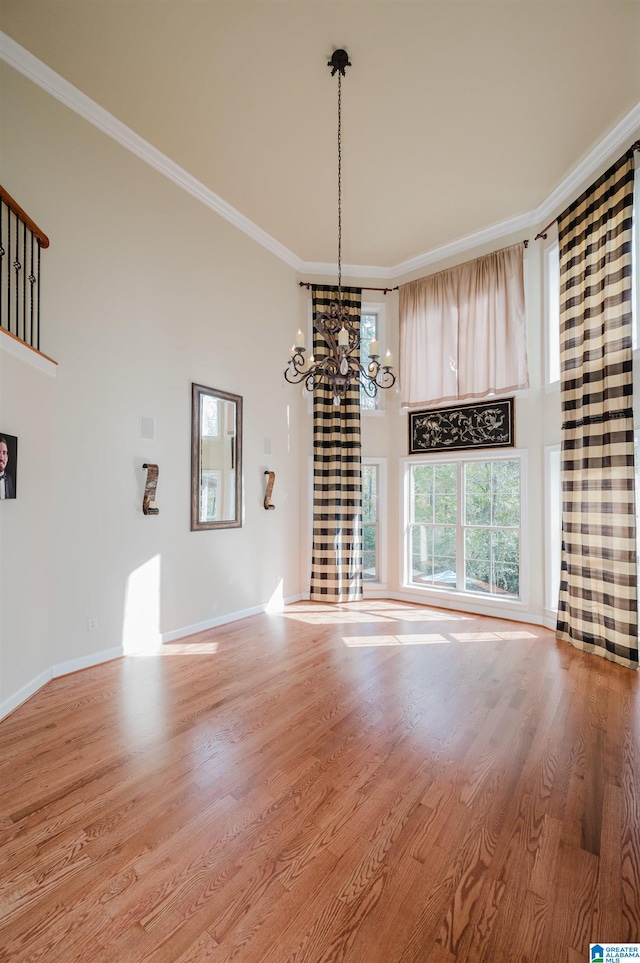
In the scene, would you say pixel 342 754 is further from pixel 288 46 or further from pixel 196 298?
pixel 288 46

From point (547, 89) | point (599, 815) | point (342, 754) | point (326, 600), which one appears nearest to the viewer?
point (599, 815)

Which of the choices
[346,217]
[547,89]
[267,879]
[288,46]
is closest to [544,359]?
[547,89]

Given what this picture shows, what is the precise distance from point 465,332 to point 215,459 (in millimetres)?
3454

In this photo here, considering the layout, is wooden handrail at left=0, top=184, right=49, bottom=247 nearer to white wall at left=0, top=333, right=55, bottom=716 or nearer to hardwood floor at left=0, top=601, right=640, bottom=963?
white wall at left=0, top=333, right=55, bottom=716

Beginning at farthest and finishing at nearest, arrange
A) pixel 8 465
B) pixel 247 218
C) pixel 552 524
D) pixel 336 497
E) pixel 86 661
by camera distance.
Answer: pixel 336 497 → pixel 247 218 → pixel 552 524 → pixel 86 661 → pixel 8 465

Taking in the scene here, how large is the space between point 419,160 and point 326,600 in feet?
16.7

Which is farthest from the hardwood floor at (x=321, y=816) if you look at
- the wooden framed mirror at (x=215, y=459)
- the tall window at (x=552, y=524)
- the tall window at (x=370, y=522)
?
the tall window at (x=370, y=522)

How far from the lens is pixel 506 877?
161 centimetres

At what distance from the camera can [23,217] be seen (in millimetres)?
2920

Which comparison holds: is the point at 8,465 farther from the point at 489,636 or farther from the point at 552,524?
the point at 552,524

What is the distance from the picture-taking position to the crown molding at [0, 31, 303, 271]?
123 inches

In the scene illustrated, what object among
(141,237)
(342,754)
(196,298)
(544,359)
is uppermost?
(141,237)

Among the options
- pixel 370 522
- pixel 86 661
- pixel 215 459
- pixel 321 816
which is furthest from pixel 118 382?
pixel 370 522

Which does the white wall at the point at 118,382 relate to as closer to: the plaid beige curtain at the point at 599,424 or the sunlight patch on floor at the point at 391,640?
the sunlight patch on floor at the point at 391,640
